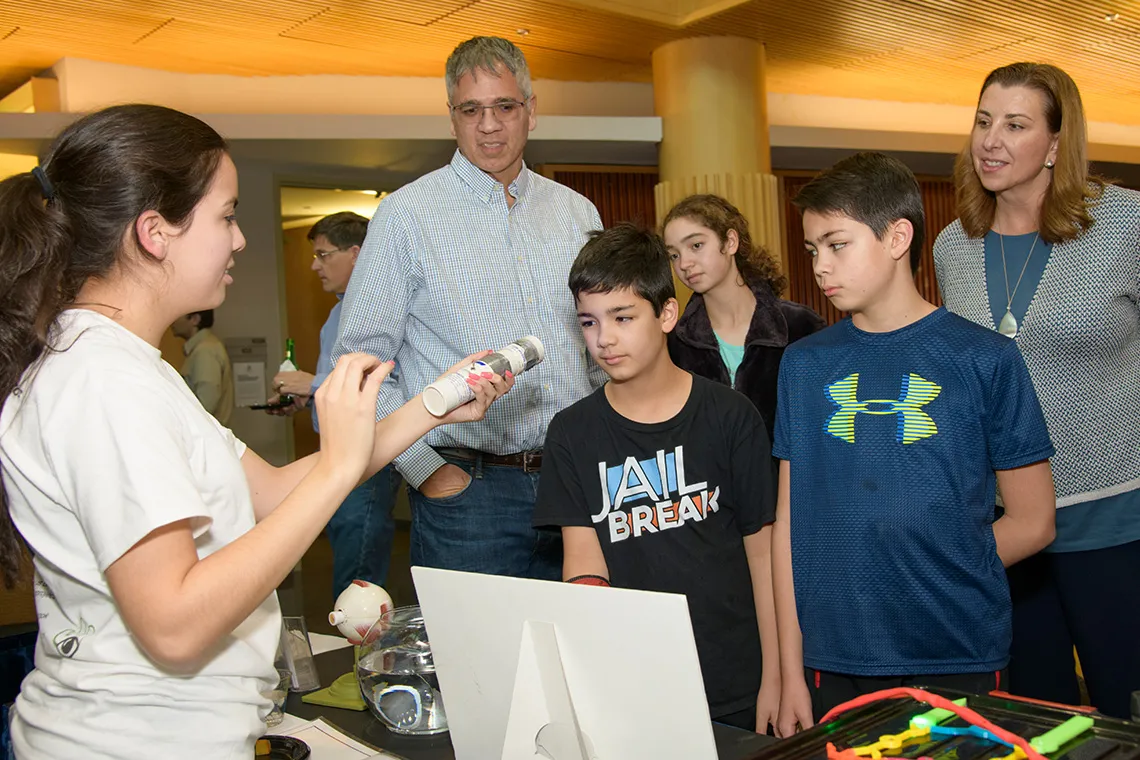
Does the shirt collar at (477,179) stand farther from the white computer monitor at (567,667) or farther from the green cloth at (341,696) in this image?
the white computer monitor at (567,667)

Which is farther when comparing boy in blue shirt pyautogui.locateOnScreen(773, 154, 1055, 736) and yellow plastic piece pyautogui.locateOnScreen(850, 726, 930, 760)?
boy in blue shirt pyautogui.locateOnScreen(773, 154, 1055, 736)

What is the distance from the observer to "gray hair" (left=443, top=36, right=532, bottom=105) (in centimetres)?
219

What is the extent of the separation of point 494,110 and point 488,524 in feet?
3.02

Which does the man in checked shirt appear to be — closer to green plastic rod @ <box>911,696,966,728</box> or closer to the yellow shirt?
green plastic rod @ <box>911,696,966,728</box>

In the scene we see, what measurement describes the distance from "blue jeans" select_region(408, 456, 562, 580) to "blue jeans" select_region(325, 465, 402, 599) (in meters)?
1.84

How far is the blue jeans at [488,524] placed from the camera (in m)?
2.13

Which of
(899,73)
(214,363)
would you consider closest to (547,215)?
(214,363)

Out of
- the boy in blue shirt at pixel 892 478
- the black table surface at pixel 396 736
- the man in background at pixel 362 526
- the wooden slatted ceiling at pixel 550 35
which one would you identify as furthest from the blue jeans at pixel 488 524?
the wooden slatted ceiling at pixel 550 35

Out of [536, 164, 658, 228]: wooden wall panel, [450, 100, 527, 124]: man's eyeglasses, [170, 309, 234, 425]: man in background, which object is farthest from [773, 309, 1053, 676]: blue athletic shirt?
[536, 164, 658, 228]: wooden wall panel

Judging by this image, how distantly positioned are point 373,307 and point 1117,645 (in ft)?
5.36

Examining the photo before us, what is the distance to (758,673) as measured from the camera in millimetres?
1832

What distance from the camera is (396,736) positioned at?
145 cm

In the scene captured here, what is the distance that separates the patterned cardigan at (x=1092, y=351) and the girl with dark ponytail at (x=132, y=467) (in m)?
1.39

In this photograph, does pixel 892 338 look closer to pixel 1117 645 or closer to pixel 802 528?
pixel 802 528
